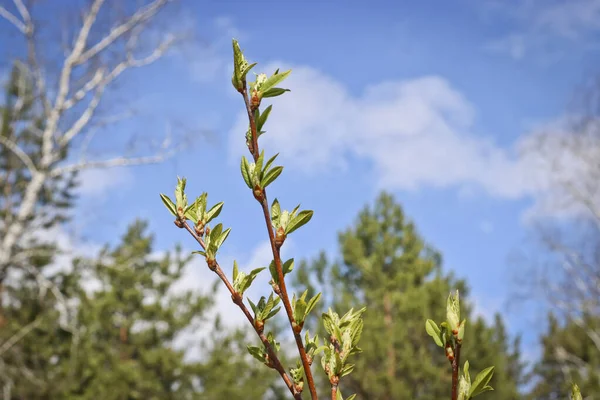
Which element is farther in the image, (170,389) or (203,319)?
(203,319)

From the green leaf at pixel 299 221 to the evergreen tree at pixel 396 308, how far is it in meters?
9.44

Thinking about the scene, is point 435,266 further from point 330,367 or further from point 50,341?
point 330,367

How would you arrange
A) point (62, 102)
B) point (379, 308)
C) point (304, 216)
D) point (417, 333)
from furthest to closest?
point (379, 308), point (417, 333), point (62, 102), point (304, 216)

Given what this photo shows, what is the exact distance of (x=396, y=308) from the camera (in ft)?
35.6

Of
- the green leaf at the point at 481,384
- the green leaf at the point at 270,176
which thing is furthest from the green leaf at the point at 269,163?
the green leaf at the point at 481,384

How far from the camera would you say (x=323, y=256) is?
1179 cm

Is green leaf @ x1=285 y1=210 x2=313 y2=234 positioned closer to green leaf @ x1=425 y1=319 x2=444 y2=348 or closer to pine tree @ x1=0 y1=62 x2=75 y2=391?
green leaf @ x1=425 y1=319 x2=444 y2=348

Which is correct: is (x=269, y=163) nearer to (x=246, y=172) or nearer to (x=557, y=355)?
(x=246, y=172)

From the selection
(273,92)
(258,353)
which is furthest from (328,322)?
(273,92)

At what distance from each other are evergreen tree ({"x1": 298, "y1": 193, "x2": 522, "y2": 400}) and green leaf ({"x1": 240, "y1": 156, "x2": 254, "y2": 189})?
948cm

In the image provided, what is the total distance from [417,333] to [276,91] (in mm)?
10402

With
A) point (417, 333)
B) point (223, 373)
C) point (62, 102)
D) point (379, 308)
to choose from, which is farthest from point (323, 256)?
point (62, 102)

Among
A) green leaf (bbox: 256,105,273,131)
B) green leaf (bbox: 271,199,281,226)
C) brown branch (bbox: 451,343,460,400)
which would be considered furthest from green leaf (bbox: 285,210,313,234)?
brown branch (bbox: 451,343,460,400)

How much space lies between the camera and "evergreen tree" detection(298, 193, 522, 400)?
32.2ft
